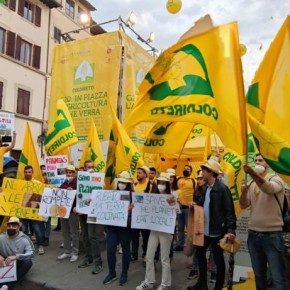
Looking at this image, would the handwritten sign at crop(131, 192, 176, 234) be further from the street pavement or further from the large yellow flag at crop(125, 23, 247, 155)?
the large yellow flag at crop(125, 23, 247, 155)

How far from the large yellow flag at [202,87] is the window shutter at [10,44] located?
21281mm

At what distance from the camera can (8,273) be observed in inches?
A: 235

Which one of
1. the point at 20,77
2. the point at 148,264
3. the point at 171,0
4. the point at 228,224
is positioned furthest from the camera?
the point at 20,77

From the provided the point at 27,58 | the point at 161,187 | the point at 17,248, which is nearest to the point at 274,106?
the point at 161,187

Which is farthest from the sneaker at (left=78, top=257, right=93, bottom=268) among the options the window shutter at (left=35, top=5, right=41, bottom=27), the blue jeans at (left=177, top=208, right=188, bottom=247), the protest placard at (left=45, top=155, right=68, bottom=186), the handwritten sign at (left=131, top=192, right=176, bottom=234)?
the window shutter at (left=35, top=5, right=41, bottom=27)

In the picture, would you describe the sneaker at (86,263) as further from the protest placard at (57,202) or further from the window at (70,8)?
the window at (70,8)

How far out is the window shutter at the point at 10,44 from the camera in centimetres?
2406

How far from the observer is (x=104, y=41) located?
34.6 ft

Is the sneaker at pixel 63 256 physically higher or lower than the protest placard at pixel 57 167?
lower

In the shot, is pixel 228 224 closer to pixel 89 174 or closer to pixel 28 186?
pixel 89 174

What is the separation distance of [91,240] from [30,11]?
77.0 feet

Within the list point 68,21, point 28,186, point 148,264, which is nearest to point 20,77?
point 68,21

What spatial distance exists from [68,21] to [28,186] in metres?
25.5

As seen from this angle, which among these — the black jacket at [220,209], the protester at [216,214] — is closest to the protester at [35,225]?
the protester at [216,214]
